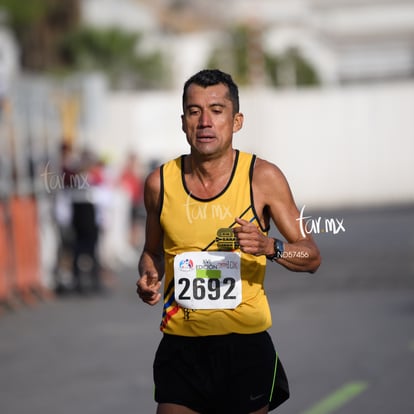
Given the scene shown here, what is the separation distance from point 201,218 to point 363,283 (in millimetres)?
12404

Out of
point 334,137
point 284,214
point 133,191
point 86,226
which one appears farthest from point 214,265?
point 334,137

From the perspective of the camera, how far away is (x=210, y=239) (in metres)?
5.49

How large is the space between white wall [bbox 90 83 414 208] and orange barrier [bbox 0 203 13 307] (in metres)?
20.6

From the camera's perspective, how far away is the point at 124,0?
66.7m

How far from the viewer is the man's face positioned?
5445 mm

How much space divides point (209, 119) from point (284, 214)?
1.64 feet

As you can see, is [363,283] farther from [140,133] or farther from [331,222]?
[140,133]

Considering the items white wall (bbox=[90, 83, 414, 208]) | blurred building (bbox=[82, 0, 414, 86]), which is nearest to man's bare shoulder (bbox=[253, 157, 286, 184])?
white wall (bbox=[90, 83, 414, 208])

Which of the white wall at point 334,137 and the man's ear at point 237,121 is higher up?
the man's ear at point 237,121

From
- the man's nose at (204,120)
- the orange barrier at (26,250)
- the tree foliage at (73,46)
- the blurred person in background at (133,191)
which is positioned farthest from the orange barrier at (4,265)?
the tree foliage at (73,46)

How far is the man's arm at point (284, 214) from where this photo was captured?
17.7ft

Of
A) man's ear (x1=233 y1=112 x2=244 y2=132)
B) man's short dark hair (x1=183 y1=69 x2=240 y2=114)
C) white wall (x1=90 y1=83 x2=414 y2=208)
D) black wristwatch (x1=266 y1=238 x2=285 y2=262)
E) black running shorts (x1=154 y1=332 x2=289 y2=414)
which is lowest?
white wall (x1=90 y1=83 x2=414 y2=208)

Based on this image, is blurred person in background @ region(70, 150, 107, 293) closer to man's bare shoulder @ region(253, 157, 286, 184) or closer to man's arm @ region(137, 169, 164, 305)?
man's arm @ region(137, 169, 164, 305)

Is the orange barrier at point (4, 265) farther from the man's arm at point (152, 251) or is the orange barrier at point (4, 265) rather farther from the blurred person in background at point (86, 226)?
the man's arm at point (152, 251)
